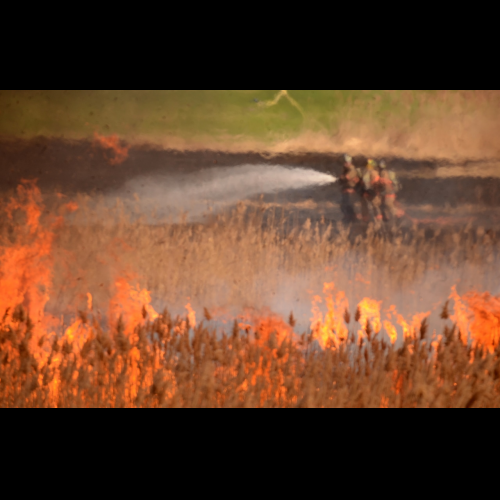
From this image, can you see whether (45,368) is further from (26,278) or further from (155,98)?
(155,98)

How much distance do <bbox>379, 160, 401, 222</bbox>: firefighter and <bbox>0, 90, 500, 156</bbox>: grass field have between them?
0.16m

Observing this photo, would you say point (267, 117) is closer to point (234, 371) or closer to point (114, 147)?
point (114, 147)

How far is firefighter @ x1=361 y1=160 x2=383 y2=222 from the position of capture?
3.23m

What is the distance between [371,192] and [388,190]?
118 millimetres

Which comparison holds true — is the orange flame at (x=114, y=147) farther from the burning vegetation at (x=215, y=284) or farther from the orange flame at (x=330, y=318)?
the orange flame at (x=330, y=318)

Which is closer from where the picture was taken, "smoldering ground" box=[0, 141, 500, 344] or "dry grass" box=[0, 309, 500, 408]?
"dry grass" box=[0, 309, 500, 408]

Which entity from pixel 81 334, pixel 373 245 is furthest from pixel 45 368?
pixel 373 245

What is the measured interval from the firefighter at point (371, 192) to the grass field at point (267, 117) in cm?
15

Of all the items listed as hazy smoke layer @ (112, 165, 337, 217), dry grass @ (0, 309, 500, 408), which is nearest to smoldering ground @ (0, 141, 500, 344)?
hazy smoke layer @ (112, 165, 337, 217)

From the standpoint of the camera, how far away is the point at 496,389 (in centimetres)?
300

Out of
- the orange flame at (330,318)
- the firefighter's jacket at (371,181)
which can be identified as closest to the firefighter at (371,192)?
the firefighter's jacket at (371,181)

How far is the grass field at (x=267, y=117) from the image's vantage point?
3227 mm

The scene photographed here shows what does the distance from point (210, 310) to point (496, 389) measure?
5.96 ft

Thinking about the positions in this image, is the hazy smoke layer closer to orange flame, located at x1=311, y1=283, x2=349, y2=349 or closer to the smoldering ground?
the smoldering ground
